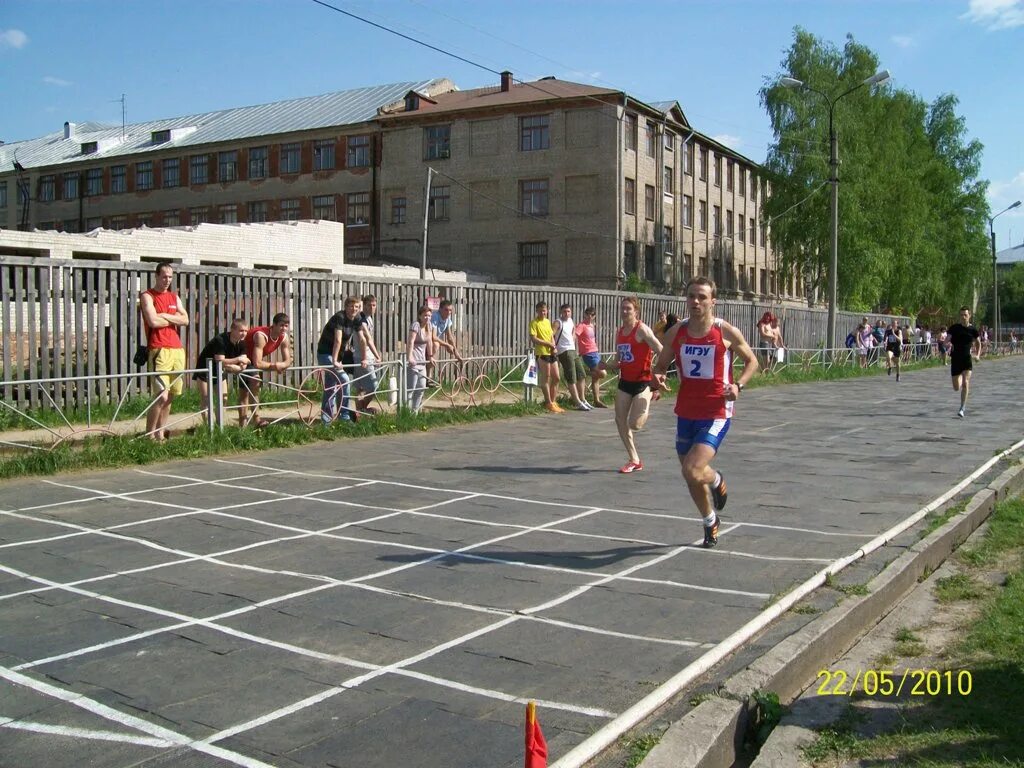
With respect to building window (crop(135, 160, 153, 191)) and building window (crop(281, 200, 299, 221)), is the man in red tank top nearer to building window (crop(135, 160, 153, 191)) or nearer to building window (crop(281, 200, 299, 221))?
building window (crop(281, 200, 299, 221))

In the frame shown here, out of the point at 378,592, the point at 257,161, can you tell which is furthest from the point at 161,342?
the point at 257,161

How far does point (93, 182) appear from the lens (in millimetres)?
58688

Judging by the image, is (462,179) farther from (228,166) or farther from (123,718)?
(123,718)

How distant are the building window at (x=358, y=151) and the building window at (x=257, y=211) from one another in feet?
18.9

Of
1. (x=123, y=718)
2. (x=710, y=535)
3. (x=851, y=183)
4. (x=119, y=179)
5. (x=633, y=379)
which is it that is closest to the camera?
(x=123, y=718)

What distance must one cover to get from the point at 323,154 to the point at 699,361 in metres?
47.1

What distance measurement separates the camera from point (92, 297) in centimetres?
1445

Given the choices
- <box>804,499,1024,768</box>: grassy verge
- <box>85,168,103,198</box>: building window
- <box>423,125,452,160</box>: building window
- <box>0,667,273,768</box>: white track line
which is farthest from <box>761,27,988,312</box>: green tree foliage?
<box>0,667,273,768</box>: white track line

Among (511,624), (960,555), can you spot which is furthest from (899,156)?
(511,624)

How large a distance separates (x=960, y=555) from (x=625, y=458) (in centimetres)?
500

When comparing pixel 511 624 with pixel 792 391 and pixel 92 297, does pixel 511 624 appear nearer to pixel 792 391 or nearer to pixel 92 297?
pixel 92 297

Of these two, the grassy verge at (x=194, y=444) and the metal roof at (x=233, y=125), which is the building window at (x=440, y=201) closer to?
the metal roof at (x=233, y=125)

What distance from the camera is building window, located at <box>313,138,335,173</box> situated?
51.1 meters

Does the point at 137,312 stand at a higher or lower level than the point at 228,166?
lower
